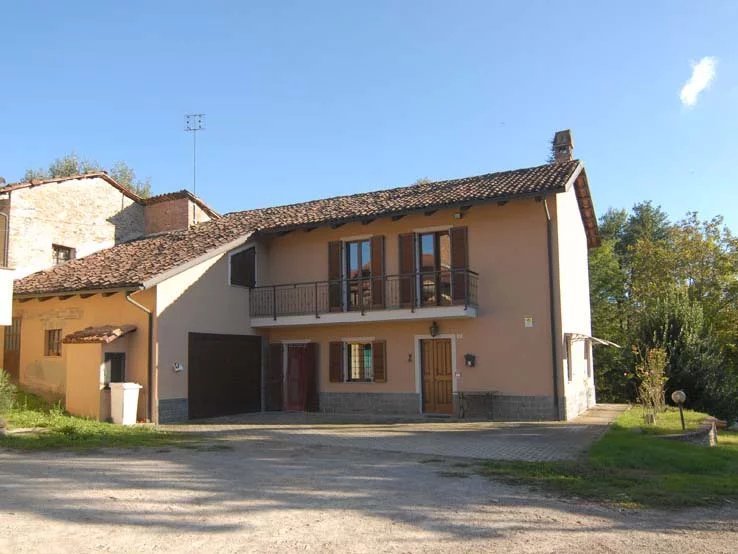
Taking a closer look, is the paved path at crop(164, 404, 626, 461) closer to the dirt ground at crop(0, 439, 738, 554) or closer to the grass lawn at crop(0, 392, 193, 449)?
the grass lawn at crop(0, 392, 193, 449)

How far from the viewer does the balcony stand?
630 inches

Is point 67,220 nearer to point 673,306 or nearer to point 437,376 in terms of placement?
point 437,376

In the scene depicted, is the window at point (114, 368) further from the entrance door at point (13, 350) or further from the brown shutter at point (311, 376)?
the brown shutter at point (311, 376)

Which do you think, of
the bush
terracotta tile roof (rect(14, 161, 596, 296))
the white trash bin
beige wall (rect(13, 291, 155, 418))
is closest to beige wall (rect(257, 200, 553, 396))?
terracotta tile roof (rect(14, 161, 596, 296))

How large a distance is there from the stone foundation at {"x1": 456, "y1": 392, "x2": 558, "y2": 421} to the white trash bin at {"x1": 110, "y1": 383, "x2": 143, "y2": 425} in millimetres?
7671

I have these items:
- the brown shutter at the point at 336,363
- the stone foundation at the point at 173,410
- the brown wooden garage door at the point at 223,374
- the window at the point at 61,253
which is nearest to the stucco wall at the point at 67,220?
the window at the point at 61,253

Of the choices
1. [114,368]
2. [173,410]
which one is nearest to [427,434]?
[173,410]

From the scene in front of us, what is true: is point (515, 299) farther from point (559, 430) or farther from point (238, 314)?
point (238, 314)

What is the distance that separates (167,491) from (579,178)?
14.6m

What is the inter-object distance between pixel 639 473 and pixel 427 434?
16.2ft

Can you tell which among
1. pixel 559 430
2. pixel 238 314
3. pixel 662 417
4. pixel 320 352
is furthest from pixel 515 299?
pixel 238 314

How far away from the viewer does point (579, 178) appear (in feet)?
59.8

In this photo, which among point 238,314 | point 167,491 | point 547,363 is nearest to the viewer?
point 167,491

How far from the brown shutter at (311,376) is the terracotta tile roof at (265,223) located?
3.48 meters
